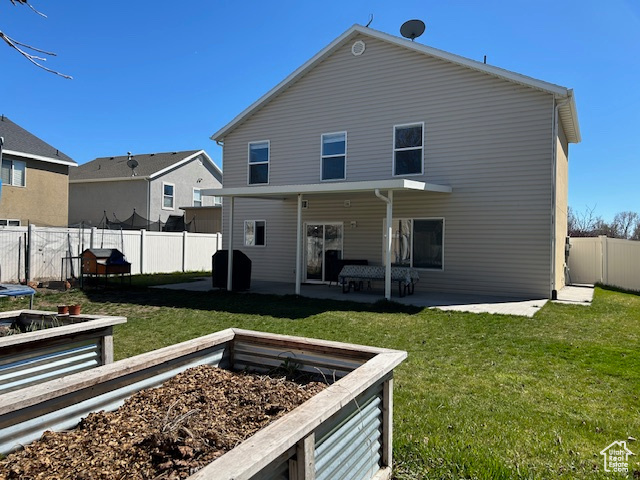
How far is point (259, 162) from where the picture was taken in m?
15.0

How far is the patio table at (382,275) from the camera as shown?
1120 cm

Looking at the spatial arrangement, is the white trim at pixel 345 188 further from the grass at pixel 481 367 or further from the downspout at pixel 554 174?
the grass at pixel 481 367

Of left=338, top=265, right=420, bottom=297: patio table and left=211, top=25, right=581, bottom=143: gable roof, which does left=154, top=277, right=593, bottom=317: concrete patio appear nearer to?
left=338, top=265, right=420, bottom=297: patio table

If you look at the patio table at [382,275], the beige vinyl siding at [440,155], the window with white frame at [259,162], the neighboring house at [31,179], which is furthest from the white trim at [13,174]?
the patio table at [382,275]

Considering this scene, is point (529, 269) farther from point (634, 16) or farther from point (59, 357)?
point (59, 357)

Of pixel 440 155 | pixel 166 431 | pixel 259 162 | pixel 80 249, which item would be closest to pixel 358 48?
pixel 440 155

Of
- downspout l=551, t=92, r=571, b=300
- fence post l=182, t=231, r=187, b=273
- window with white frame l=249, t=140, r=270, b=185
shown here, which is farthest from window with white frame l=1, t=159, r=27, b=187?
downspout l=551, t=92, r=571, b=300

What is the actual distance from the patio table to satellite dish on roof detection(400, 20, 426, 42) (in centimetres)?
683

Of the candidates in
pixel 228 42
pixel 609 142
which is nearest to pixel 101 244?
pixel 228 42

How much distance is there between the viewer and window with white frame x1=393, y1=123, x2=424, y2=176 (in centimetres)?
1241

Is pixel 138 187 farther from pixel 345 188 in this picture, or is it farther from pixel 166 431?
pixel 166 431

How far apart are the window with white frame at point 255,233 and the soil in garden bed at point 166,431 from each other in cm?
1199

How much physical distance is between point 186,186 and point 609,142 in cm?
2258

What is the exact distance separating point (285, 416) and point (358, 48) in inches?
519
